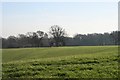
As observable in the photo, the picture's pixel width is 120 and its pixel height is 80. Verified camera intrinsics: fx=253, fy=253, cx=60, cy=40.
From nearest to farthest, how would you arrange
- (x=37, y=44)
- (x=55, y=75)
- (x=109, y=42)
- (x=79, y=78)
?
(x=79, y=78) < (x=55, y=75) < (x=37, y=44) < (x=109, y=42)

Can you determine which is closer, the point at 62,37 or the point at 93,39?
the point at 62,37

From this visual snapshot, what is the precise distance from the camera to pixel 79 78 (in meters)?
15.1

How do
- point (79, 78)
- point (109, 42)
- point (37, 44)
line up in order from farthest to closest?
point (109, 42) → point (37, 44) → point (79, 78)

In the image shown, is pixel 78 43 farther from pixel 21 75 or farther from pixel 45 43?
pixel 21 75

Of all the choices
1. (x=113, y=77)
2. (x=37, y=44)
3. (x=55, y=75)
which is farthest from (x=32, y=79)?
(x=37, y=44)

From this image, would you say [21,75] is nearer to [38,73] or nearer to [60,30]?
[38,73]

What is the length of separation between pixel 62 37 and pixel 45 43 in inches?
358

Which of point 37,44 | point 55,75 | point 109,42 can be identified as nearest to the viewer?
point 55,75

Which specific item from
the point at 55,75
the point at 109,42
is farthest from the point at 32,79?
the point at 109,42

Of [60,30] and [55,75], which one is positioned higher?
[60,30]

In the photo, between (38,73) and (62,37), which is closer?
(38,73)

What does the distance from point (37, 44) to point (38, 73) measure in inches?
4040

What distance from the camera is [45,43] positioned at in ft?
407

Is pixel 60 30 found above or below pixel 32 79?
above
